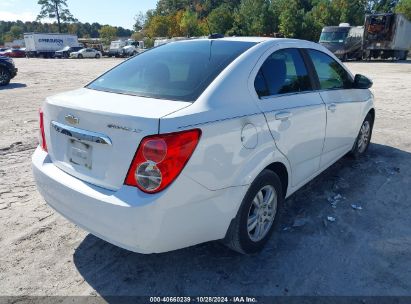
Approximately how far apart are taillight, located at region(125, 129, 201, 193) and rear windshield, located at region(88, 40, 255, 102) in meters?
0.45

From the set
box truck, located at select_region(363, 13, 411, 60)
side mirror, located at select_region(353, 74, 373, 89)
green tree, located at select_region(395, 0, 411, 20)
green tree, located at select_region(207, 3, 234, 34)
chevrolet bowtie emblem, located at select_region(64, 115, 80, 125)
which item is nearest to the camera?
chevrolet bowtie emblem, located at select_region(64, 115, 80, 125)

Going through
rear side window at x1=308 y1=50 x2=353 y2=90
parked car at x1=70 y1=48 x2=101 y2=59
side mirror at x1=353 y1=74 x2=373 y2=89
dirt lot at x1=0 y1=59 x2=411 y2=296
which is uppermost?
rear side window at x1=308 y1=50 x2=353 y2=90

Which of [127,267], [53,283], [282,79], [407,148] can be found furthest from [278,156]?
[407,148]

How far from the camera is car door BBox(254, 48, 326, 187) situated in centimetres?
299

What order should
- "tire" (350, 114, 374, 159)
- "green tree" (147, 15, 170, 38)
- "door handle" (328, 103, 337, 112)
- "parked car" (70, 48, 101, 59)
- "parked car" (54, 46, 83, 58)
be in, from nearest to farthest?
"door handle" (328, 103, 337, 112) < "tire" (350, 114, 374, 159) < "parked car" (70, 48, 101, 59) < "parked car" (54, 46, 83, 58) < "green tree" (147, 15, 170, 38)

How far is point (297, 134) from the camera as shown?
3.28 metres

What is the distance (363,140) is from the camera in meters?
5.39

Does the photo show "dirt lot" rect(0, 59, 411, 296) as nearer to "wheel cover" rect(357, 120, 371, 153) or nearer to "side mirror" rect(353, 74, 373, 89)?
"wheel cover" rect(357, 120, 371, 153)

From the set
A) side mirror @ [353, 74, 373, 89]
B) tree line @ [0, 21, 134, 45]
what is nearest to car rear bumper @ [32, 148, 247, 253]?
side mirror @ [353, 74, 373, 89]

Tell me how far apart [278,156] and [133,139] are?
1.31 meters

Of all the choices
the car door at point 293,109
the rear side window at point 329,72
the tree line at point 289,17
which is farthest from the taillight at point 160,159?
the tree line at point 289,17

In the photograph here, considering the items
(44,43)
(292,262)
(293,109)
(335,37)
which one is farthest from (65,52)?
(292,262)

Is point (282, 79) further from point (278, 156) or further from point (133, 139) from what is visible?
point (133, 139)

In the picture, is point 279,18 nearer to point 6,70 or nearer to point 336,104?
point 6,70
